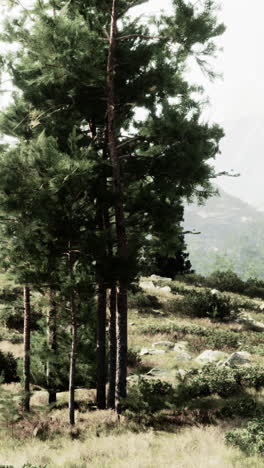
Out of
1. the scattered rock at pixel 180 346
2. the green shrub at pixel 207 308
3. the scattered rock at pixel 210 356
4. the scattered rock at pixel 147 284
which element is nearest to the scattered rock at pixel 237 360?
the scattered rock at pixel 210 356

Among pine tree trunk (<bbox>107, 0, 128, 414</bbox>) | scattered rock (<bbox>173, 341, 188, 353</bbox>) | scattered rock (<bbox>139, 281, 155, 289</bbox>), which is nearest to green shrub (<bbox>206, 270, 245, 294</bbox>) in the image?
scattered rock (<bbox>139, 281, 155, 289</bbox>)

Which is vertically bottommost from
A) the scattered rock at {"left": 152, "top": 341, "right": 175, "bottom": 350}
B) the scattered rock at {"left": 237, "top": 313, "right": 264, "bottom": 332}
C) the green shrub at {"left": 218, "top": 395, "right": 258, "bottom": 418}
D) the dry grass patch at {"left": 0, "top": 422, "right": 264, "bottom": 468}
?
the dry grass patch at {"left": 0, "top": 422, "right": 264, "bottom": 468}

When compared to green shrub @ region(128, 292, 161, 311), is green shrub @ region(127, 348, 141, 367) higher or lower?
lower

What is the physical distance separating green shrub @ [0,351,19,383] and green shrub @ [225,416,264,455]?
995 cm

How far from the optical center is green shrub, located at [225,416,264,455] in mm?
7547

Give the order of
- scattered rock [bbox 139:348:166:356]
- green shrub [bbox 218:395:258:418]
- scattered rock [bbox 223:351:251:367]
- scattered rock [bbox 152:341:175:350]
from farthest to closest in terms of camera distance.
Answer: scattered rock [bbox 152:341:175:350] → scattered rock [bbox 139:348:166:356] → scattered rock [bbox 223:351:251:367] → green shrub [bbox 218:395:258:418]

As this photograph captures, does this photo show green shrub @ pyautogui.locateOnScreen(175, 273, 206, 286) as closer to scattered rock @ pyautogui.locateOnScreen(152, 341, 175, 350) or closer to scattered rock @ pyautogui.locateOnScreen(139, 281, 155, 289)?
scattered rock @ pyautogui.locateOnScreen(139, 281, 155, 289)

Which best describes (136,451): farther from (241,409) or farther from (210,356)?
(210,356)

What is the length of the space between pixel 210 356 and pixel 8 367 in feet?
25.4

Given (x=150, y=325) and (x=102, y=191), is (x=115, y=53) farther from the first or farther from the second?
(x=150, y=325)

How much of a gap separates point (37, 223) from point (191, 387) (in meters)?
6.30

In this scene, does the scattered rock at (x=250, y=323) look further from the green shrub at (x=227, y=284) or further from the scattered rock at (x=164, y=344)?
the green shrub at (x=227, y=284)

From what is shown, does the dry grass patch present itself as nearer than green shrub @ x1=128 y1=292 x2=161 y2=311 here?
Yes

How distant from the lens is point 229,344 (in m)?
19.6
